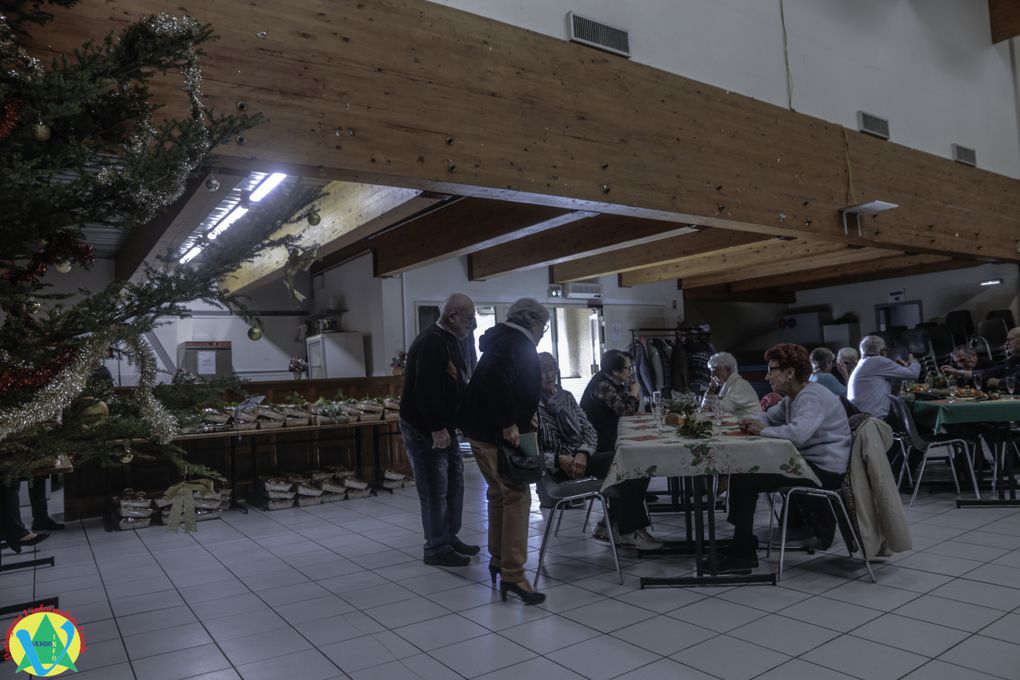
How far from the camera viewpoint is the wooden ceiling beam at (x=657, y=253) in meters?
7.51

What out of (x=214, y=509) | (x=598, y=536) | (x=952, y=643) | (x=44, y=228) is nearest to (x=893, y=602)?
(x=952, y=643)

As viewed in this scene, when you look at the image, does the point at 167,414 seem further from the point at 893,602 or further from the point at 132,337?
the point at 893,602

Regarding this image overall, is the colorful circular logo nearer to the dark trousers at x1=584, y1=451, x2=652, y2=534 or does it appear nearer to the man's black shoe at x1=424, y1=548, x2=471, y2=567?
the man's black shoe at x1=424, y1=548, x2=471, y2=567

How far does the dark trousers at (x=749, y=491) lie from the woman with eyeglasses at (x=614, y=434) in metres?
0.54

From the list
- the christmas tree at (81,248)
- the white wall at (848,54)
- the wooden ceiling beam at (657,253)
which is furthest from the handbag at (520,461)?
the wooden ceiling beam at (657,253)

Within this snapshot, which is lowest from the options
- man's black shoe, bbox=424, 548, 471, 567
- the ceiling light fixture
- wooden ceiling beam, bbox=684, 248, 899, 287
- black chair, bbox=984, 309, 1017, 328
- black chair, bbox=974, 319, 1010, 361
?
man's black shoe, bbox=424, 548, 471, 567

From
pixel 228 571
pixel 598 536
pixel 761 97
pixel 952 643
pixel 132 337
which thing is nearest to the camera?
pixel 132 337

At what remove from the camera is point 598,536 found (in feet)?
15.2

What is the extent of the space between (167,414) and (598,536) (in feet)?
11.6

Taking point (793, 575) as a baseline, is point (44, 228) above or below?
above

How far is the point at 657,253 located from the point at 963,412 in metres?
4.19

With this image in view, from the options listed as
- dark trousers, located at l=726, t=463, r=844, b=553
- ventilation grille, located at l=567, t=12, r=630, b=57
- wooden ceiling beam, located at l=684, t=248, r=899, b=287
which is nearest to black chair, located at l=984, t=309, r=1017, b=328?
wooden ceiling beam, located at l=684, t=248, r=899, b=287

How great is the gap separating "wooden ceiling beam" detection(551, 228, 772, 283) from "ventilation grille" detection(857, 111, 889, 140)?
1721mm

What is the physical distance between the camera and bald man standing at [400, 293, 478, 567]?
3992 mm
